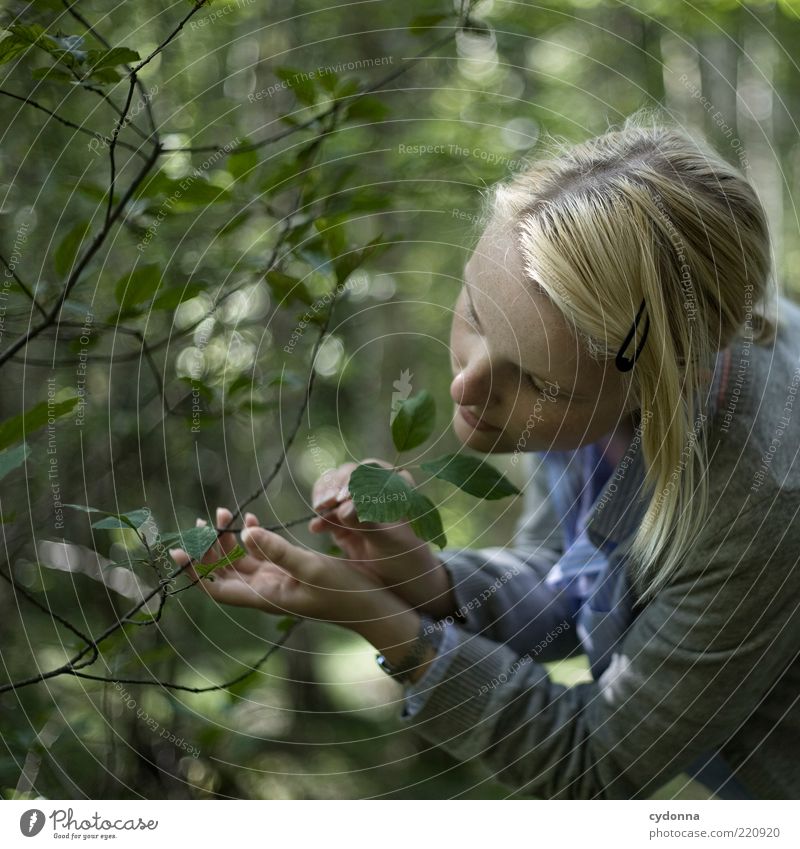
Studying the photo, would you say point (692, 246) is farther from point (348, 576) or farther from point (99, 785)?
point (99, 785)

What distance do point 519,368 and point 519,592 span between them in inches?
9.0

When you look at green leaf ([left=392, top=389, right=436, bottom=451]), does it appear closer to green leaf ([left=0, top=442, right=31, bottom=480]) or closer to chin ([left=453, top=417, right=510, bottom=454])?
chin ([left=453, top=417, right=510, bottom=454])

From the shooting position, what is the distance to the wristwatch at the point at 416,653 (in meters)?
0.49

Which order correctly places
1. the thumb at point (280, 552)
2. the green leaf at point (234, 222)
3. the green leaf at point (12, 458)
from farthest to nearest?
the green leaf at point (234, 222)
the thumb at point (280, 552)
the green leaf at point (12, 458)

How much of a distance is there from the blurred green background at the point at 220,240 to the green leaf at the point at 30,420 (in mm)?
53

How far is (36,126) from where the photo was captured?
1.92 ft

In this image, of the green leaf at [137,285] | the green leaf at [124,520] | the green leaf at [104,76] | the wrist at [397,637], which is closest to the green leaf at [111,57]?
the green leaf at [104,76]

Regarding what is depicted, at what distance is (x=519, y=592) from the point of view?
590 millimetres

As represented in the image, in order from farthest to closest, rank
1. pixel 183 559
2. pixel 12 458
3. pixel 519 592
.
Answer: pixel 519 592
pixel 183 559
pixel 12 458

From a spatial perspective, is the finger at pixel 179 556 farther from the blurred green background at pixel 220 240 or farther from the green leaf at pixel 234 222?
the green leaf at pixel 234 222

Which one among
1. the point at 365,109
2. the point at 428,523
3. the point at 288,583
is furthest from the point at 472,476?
the point at 365,109

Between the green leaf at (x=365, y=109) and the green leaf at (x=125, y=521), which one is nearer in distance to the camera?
the green leaf at (x=125, y=521)

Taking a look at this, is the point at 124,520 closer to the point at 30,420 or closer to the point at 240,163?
the point at 30,420

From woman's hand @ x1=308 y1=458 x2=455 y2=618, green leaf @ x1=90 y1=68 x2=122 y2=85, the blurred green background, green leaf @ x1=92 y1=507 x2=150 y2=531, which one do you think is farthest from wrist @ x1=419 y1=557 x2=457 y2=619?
green leaf @ x1=90 y1=68 x2=122 y2=85
